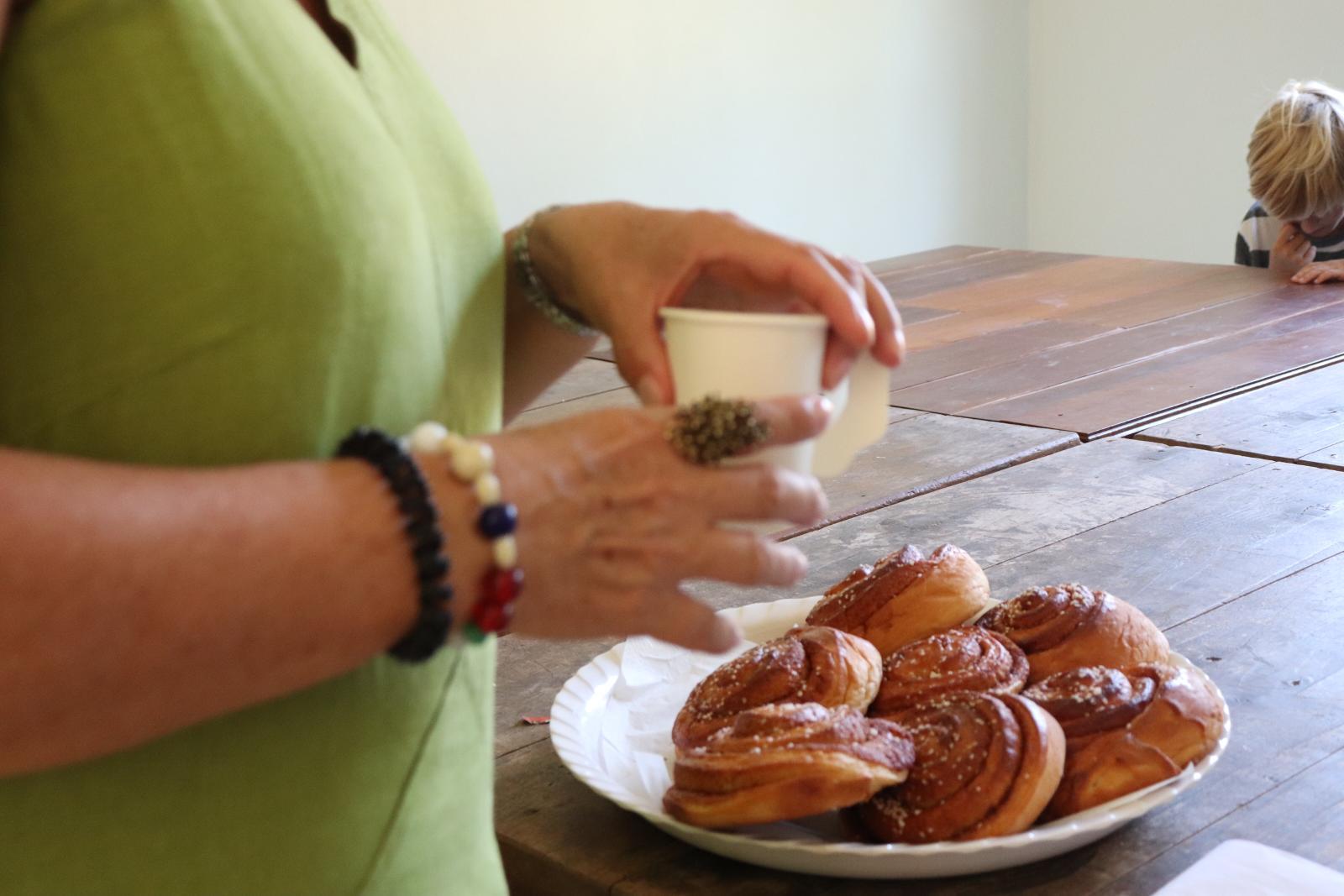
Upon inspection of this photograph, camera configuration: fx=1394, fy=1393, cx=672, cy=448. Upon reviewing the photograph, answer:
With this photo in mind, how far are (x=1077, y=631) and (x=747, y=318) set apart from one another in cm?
38

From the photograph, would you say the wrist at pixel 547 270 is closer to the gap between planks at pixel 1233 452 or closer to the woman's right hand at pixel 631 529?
the woman's right hand at pixel 631 529

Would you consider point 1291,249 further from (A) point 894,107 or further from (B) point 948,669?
(B) point 948,669

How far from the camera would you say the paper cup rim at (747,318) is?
0.58 meters

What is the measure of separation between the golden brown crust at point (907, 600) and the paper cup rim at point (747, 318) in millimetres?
335

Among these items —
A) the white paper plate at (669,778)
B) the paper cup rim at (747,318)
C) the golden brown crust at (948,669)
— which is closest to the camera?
the paper cup rim at (747,318)

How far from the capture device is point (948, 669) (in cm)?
81

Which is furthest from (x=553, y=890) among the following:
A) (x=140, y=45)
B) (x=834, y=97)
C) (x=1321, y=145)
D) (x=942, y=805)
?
(x=834, y=97)

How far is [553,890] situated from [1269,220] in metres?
3.25

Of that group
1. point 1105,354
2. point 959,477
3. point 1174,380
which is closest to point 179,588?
point 959,477

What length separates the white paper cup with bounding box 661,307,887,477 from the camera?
0.59 m

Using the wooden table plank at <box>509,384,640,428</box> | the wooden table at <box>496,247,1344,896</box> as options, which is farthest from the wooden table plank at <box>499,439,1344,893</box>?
the wooden table plank at <box>509,384,640,428</box>

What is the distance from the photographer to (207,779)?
56cm

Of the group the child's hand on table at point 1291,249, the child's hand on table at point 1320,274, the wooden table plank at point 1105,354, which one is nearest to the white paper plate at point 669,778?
the wooden table plank at point 1105,354

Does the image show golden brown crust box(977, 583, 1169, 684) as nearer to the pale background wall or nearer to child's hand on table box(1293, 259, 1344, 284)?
child's hand on table box(1293, 259, 1344, 284)
